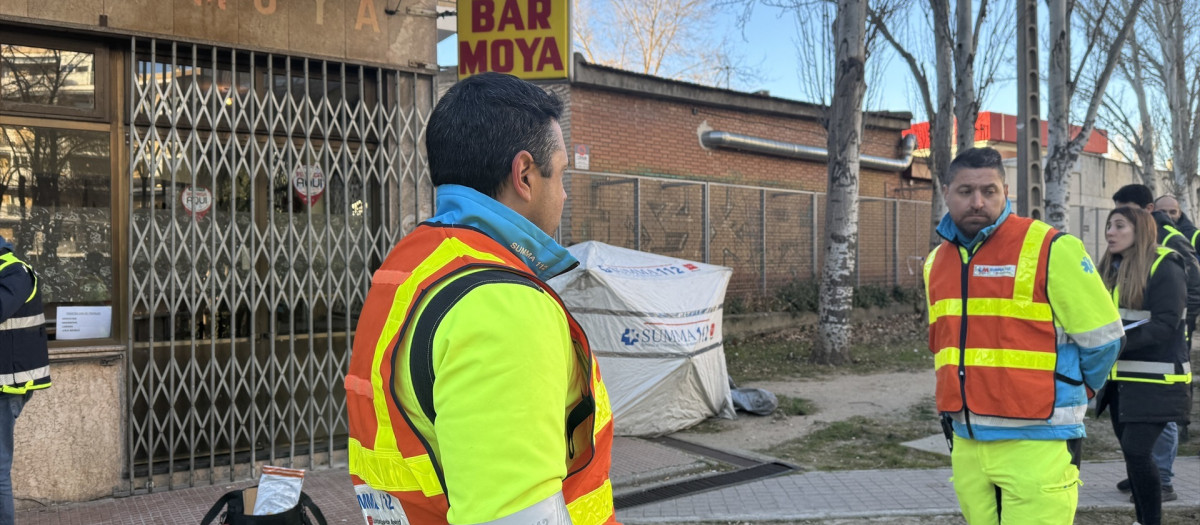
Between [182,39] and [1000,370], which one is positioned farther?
[182,39]

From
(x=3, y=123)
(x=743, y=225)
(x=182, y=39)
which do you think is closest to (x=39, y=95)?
(x=3, y=123)

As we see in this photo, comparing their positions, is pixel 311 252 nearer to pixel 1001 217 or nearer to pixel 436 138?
pixel 1001 217

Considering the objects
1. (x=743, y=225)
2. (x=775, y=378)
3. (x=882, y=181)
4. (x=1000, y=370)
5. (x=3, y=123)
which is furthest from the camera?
(x=882, y=181)

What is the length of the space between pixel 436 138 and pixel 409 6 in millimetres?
5479

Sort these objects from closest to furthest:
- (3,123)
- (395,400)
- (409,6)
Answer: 1. (395,400)
2. (3,123)
3. (409,6)

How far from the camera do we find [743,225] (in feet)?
55.3

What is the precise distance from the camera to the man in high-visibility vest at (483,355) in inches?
45.8

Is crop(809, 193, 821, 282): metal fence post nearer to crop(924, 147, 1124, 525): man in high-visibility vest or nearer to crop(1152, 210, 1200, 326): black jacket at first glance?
crop(1152, 210, 1200, 326): black jacket

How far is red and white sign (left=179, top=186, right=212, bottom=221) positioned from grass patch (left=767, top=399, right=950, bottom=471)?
488 centimetres

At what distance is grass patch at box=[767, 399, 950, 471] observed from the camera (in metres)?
6.95

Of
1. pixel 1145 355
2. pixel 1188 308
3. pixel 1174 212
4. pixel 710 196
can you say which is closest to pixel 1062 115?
pixel 710 196

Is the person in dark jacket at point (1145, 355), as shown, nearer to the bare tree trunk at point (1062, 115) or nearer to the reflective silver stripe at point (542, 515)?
the reflective silver stripe at point (542, 515)

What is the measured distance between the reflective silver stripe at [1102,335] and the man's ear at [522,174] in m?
2.54

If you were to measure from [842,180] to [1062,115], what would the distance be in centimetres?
415
